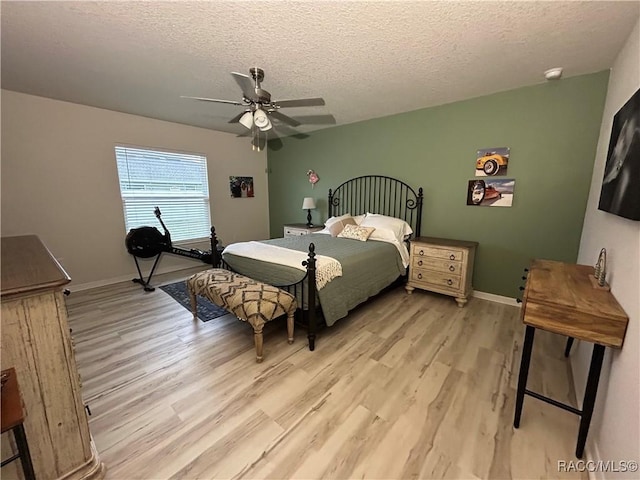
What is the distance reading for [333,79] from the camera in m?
2.69

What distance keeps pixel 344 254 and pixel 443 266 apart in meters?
1.32

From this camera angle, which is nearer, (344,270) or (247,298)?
(247,298)

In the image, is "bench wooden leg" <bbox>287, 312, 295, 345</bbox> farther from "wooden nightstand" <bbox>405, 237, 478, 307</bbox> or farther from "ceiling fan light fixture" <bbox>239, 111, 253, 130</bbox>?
"wooden nightstand" <bbox>405, 237, 478, 307</bbox>

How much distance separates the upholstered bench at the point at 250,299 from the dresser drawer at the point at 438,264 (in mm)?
1866

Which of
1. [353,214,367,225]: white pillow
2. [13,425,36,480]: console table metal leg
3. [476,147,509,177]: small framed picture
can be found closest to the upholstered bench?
[13,425,36,480]: console table metal leg

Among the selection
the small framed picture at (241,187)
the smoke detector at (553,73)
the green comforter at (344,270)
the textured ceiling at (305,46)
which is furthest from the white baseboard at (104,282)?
the smoke detector at (553,73)

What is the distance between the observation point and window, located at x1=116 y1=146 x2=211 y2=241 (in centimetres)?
402

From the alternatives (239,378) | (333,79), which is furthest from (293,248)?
(333,79)

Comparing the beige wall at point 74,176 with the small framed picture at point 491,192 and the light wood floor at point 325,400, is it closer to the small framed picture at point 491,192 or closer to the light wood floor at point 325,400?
the light wood floor at point 325,400

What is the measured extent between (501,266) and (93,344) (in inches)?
174

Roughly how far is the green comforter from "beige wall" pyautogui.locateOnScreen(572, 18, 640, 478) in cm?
172

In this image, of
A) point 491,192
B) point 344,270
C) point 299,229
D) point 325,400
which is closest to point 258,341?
point 325,400

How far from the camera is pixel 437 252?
3.28m

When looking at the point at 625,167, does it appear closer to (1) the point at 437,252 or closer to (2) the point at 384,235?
(1) the point at 437,252
